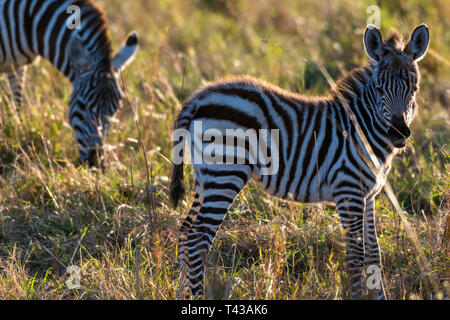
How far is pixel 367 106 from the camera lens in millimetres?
5062

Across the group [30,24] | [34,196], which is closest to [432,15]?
[30,24]

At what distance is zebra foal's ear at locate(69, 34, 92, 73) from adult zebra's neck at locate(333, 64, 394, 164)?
3487 millimetres

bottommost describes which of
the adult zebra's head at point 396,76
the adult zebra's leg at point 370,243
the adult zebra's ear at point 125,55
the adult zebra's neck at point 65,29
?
the adult zebra's leg at point 370,243

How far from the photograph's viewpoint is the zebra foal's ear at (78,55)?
23.9ft

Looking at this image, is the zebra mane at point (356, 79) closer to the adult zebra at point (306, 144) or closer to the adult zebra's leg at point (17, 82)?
the adult zebra at point (306, 144)

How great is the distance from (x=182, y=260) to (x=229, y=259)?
614 millimetres

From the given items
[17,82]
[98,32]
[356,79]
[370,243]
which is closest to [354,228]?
[370,243]

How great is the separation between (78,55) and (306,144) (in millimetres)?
3591

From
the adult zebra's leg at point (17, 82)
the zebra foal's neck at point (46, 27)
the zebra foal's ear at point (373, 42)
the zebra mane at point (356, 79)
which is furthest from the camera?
the adult zebra's leg at point (17, 82)

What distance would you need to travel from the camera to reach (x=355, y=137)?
5.00m

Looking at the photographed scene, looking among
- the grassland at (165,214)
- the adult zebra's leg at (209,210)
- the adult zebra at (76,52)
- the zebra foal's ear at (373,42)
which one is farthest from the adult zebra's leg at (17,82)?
the zebra foal's ear at (373,42)

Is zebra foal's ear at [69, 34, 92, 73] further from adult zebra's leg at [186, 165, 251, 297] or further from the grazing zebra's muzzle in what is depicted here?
the grazing zebra's muzzle

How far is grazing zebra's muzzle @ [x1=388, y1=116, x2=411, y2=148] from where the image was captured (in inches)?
180
